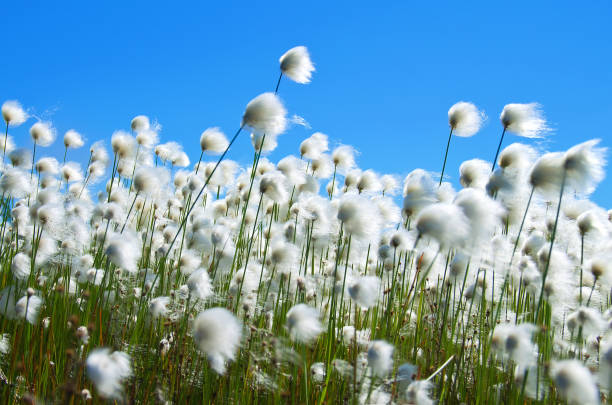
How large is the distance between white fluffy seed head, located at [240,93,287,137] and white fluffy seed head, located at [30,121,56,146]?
358 cm

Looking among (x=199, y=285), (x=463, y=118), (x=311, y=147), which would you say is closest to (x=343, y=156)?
(x=311, y=147)

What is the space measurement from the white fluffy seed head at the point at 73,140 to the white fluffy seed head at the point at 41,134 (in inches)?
11.5

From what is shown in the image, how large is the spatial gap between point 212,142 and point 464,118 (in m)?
1.84

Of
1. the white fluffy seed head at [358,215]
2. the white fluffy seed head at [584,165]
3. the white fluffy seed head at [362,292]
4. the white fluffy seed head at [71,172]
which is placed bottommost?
the white fluffy seed head at [362,292]

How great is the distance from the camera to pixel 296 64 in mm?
3307

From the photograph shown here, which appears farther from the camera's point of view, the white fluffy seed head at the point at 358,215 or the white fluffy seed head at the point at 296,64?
the white fluffy seed head at the point at 296,64

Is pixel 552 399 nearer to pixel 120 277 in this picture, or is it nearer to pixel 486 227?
pixel 486 227

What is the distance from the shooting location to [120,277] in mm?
4262

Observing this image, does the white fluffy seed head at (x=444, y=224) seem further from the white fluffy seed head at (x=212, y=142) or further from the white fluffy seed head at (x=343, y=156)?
the white fluffy seed head at (x=343, y=156)

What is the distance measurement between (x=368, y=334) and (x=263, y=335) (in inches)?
27.6

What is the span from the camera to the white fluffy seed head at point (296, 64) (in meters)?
3.30

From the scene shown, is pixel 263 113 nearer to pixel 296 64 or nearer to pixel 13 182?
pixel 296 64

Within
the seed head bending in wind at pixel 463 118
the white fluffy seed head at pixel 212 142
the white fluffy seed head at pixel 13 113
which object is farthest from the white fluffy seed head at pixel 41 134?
the seed head bending in wind at pixel 463 118

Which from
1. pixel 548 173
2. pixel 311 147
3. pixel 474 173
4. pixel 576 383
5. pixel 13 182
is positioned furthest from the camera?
pixel 311 147
